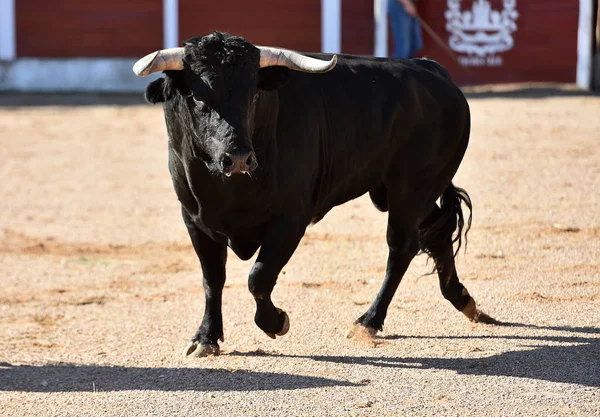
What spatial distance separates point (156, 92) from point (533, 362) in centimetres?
190

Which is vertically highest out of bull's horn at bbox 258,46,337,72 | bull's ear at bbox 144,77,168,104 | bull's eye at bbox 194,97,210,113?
bull's horn at bbox 258,46,337,72

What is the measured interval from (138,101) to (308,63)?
10.3 m

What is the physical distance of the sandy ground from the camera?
4.13m

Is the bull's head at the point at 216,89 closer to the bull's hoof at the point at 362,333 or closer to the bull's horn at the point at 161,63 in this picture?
the bull's horn at the point at 161,63

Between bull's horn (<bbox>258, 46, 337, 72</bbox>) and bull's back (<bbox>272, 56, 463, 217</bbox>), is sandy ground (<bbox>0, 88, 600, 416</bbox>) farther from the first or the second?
bull's horn (<bbox>258, 46, 337, 72</bbox>)

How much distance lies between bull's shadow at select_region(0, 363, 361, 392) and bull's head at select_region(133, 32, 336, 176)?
0.87 meters

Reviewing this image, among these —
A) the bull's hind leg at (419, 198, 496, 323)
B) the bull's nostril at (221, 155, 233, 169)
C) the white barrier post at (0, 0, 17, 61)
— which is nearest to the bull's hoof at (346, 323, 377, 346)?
the bull's hind leg at (419, 198, 496, 323)

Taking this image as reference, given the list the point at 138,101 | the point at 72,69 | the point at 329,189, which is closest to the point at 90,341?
the point at 329,189

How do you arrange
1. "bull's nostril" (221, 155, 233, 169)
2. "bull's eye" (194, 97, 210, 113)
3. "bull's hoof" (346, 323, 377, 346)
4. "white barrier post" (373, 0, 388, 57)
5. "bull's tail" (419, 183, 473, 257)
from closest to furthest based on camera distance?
"bull's nostril" (221, 155, 233, 169), "bull's eye" (194, 97, 210, 113), "bull's hoof" (346, 323, 377, 346), "bull's tail" (419, 183, 473, 257), "white barrier post" (373, 0, 388, 57)

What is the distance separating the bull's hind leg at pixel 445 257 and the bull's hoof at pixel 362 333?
1.66ft

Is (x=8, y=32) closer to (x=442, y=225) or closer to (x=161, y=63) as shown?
(x=442, y=225)

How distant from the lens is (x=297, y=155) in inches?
178

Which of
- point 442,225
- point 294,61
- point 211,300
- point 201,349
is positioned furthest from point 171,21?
point 294,61

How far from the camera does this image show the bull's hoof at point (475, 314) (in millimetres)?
5234
